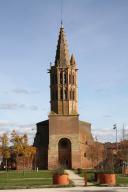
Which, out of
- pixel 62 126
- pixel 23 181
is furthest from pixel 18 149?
pixel 23 181

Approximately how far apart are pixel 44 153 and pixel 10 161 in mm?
10967

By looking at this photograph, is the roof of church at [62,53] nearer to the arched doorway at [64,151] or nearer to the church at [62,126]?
the church at [62,126]

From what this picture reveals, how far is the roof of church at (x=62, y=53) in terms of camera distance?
4448 inches

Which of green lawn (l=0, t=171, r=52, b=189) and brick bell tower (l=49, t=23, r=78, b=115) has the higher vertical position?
brick bell tower (l=49, t=23, r=78, b=115)

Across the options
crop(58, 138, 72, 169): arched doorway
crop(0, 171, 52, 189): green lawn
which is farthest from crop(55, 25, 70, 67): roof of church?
crop(0, 171, 52, 189): green lawn

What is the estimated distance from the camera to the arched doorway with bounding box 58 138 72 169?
10775cm

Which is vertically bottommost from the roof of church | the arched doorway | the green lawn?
the green lawn

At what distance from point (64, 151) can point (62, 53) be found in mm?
21878

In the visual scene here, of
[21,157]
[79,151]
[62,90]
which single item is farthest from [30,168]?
[62,90]

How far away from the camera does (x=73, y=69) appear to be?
11300 centimetres

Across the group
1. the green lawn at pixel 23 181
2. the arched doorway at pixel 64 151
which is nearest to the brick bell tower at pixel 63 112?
the arched doorway at pixel 64 151

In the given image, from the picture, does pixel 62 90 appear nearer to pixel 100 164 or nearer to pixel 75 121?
pixel 75 121

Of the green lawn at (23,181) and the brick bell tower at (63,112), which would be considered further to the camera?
the brick bell tower at (63,112)

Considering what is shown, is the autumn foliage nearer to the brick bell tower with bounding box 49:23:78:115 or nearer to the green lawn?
the brick bell tower with bounding box 49:23:78:115
